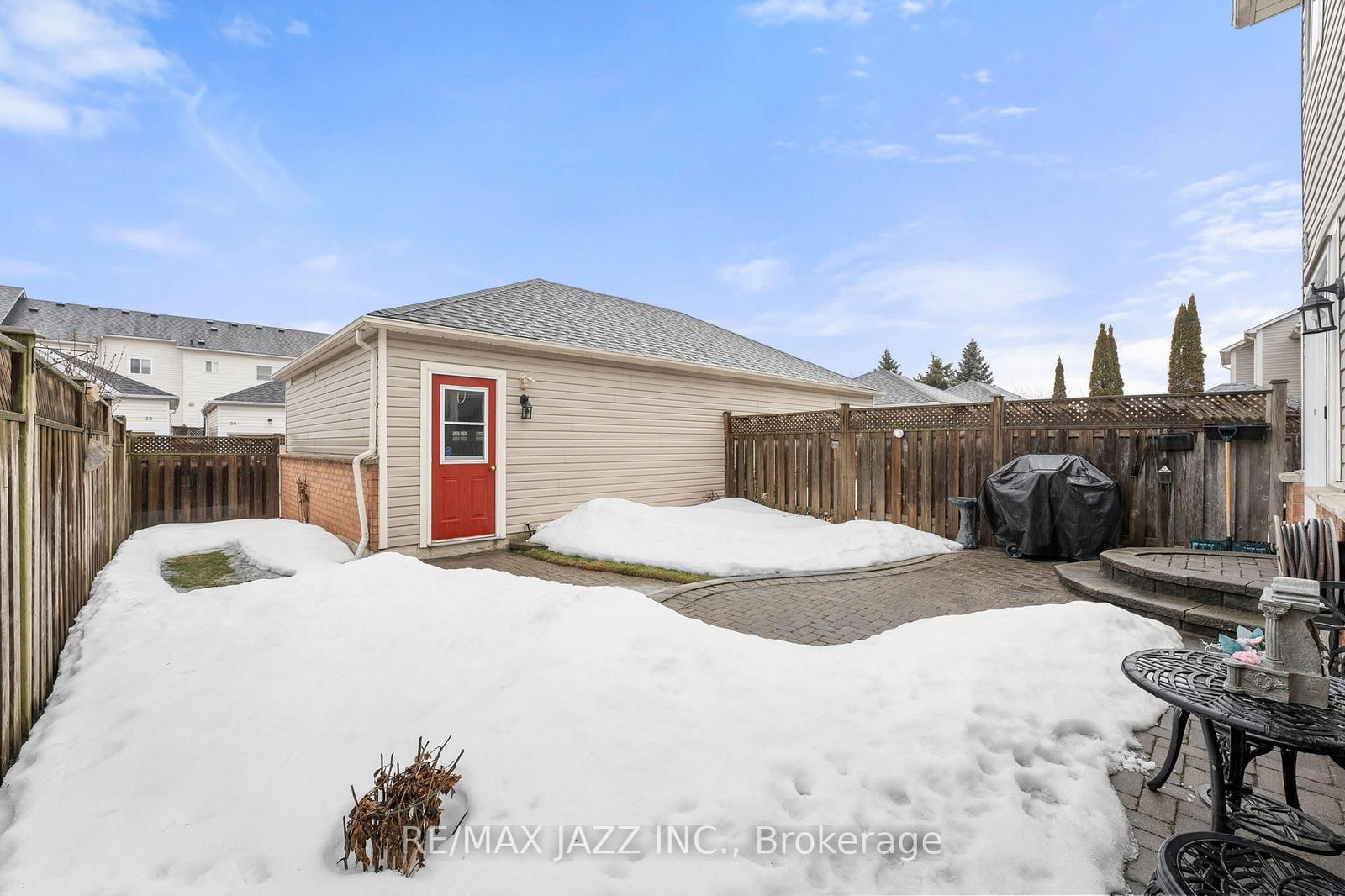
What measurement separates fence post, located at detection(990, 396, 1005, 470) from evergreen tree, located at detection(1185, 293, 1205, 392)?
74.1 ft

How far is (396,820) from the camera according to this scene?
Result: 1541 millimetres

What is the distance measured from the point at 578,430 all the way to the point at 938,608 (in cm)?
553

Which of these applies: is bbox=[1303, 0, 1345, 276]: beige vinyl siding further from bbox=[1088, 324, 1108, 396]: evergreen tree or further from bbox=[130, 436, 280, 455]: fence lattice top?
bbox=[1088, 324, 1108, 396]: evergreen tree

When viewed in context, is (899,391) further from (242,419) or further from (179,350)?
(179,350)

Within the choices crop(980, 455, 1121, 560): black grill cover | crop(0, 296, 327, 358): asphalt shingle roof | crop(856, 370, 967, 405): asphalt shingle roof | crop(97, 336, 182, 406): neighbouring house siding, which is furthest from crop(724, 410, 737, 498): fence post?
crop(97, 336, 182, 406): neighbouring house siding

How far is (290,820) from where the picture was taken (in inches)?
65.9

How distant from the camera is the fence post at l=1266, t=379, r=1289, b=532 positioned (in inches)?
212

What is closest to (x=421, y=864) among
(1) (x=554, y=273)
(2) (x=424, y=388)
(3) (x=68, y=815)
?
(3) (x=68, y=815)

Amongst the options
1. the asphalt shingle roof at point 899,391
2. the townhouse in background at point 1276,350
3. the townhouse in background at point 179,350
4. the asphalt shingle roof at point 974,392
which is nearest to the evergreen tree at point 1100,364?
the asphalt shingle roof at point 974,392

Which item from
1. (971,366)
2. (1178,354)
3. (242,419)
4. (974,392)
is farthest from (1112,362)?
(242,419)

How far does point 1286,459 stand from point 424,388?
9487 mm

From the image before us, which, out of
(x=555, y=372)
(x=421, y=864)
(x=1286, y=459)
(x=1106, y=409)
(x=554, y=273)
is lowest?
(x=421, y=864)

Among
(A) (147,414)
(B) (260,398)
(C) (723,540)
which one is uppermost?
(B) (260,398)

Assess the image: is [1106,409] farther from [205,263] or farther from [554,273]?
[205,263]
